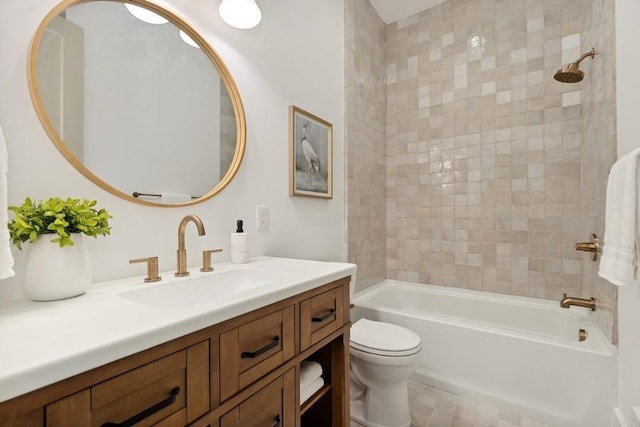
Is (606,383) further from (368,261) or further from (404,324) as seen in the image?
(368,261)

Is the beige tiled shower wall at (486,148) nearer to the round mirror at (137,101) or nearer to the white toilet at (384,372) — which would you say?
the white toilet at (384,372)

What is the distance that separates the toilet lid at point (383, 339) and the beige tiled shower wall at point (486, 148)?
1.12 m

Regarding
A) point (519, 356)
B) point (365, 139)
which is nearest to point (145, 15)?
point (365, 139)

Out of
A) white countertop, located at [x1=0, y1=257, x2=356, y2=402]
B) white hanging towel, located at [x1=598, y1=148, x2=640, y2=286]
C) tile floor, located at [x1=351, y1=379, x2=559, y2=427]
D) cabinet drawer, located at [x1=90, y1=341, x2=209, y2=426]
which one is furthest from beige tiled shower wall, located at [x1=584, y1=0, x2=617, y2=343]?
cabinet drawer, located at [x1=90, y1=341, x2=209, y2=426]

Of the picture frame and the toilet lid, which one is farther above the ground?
the picture frame

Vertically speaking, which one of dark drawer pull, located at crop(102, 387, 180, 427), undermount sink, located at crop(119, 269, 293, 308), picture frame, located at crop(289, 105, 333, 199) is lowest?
dark drawer pull, located at crop(102, 387, 180, 427)

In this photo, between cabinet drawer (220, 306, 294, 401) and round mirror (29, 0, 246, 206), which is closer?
cabinet drawer (220, 306, 294, 401)

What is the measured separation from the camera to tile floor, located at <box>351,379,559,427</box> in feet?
5.34

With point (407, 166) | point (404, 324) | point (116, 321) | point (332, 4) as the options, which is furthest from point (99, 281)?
point (407, 166)

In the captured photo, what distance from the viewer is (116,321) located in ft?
1.97

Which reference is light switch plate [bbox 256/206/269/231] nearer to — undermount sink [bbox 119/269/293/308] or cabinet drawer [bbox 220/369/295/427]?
undermount sink [bbox 119/269/293/308]

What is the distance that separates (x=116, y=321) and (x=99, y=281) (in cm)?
46

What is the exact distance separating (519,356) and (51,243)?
2.17 meters

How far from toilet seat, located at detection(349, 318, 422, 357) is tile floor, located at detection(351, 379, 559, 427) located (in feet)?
1.55
